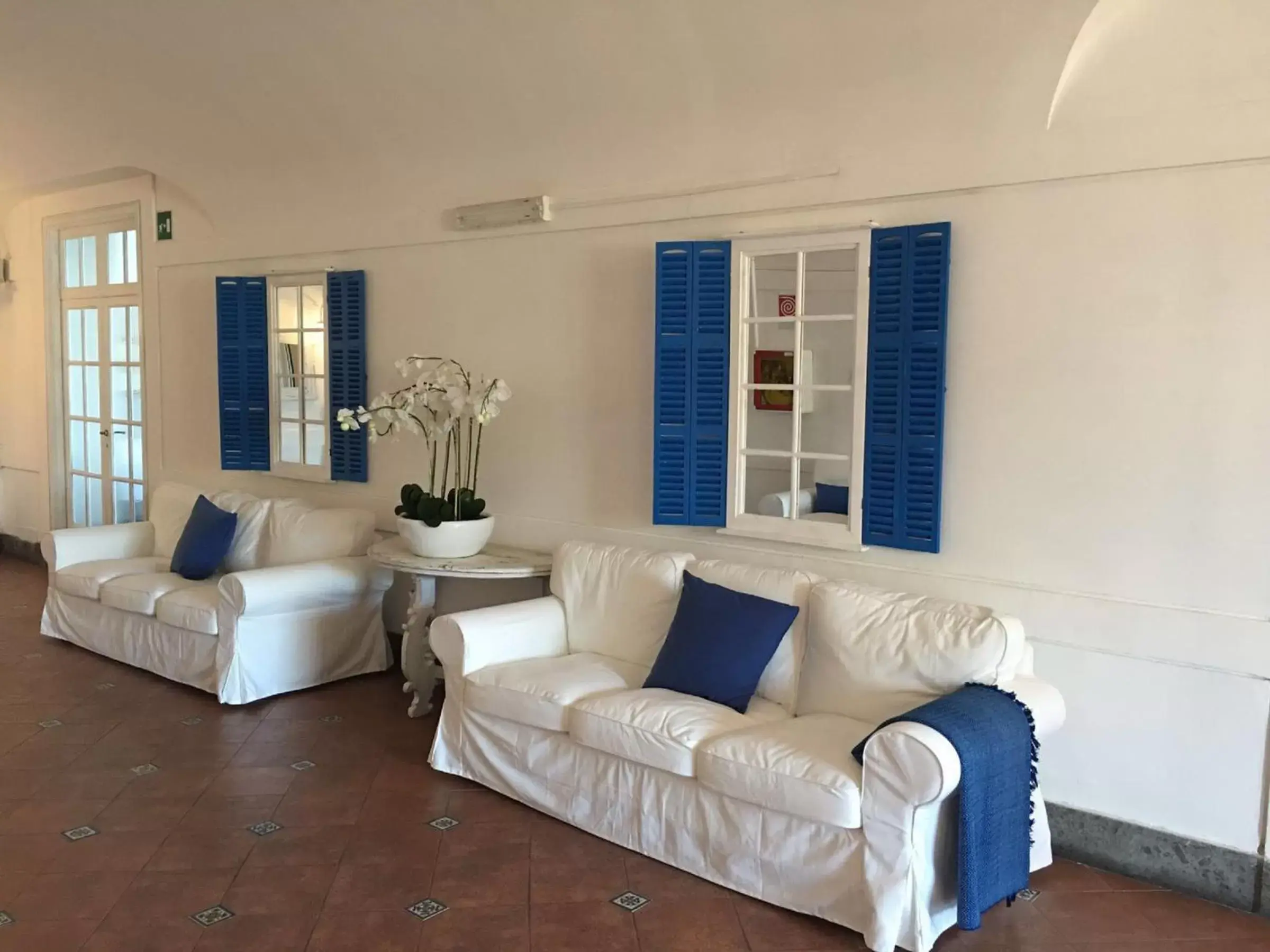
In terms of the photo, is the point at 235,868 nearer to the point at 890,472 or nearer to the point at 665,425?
the point at 665,425

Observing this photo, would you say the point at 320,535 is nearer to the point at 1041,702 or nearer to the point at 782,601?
→ the point at 782,601

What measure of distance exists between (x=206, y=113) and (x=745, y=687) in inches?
167

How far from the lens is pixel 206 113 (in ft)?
18.1

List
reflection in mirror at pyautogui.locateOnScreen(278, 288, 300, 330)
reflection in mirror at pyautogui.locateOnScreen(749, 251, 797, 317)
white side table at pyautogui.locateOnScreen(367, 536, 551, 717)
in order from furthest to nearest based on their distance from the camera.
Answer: reflection in mirror at pyautogui.locateOnScreen(278, 288, 300, 330), white side table at pyautogui.locateOnScreen(367, 536, 551, 717), reflection in mirror at pyautogui.locateOnScreen(749, 251, 797, 317)

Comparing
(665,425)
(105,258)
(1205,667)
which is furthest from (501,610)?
(105,258)

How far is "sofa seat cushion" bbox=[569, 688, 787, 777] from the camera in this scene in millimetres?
3141

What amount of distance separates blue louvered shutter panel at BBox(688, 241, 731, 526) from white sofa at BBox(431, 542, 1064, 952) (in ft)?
1.10

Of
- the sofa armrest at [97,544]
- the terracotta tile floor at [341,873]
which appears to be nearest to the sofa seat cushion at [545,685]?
the terracotta tile floor at [341,873]

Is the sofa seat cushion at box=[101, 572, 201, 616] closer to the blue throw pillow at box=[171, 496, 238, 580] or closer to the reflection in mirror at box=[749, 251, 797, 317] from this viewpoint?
the blue throw pillow at box=[171, 496, 238, 580]

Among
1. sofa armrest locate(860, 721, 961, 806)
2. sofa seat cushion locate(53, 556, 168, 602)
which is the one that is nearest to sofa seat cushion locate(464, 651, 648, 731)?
sofa armrest locate(860, 721, 961, 806)

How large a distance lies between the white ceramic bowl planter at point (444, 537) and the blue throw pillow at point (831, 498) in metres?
1.52

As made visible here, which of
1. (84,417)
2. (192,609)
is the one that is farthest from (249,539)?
(84,417)

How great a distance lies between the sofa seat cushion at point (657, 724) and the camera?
314cm

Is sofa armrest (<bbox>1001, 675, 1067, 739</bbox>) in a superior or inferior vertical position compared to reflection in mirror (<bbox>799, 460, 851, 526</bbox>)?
inferior
